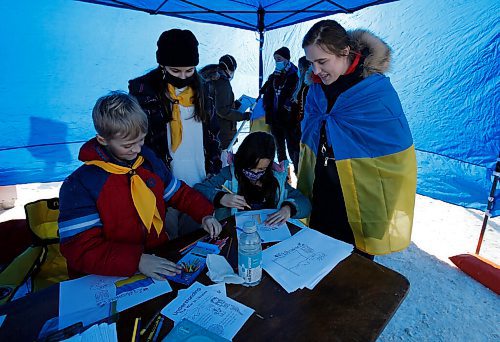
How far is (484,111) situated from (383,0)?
1.44m

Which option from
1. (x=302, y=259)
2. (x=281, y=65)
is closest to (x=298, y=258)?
(x=302, y=259)

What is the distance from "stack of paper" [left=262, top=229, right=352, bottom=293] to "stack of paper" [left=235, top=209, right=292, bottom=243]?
5 cm

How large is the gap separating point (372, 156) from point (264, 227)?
2.19ft

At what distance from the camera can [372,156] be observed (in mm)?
1607

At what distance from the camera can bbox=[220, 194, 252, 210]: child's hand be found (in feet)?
5.02

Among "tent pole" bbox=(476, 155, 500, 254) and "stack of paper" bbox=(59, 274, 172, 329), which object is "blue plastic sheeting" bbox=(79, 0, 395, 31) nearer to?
"tent pole" bbox=(476, 155, 500, 254)

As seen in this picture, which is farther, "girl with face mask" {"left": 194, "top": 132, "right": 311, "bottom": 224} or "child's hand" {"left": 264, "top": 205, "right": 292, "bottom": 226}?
"girl with face mask" {"left": 194, "top": 132, "right": 311, "bottom": 224}

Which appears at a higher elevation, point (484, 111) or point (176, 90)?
point (176, 90)

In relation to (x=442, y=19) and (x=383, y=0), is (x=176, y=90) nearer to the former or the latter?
(x=383, y=0)

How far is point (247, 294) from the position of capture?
3.26 ft

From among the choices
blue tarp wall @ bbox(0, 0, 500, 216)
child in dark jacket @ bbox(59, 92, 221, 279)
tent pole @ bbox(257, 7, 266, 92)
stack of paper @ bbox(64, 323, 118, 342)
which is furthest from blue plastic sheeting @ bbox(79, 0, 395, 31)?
stack of paper @ bbox(64, 323, 118, 342)

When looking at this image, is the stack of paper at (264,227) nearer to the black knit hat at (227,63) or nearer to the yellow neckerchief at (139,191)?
the yellow neckerchief at (139,191)

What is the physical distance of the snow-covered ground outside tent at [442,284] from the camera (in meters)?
2.06

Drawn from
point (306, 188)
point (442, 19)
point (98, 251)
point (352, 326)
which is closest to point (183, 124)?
point (306, 188)
